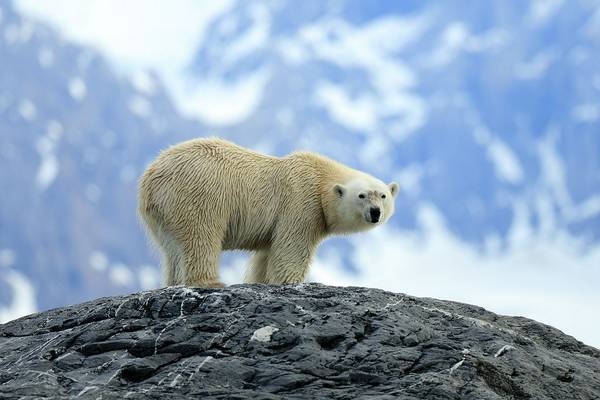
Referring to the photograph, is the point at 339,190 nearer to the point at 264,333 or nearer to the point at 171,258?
the point at 171,258

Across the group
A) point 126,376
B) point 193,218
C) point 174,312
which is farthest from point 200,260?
point 126,376

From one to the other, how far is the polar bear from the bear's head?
2 cm

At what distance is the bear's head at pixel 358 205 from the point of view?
1617 centimetres

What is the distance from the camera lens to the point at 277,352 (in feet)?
30.6

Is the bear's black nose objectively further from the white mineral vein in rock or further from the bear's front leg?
the white mineral vein in rock

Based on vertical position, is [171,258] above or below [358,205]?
below

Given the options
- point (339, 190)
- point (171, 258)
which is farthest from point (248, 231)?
point (339, 190)

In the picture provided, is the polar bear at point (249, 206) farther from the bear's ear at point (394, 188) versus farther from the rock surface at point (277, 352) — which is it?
the rock surface at point (277, 352)

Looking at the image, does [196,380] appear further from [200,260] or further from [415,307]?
[200,260]

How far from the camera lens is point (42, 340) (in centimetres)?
1029

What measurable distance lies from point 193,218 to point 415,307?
500 cm

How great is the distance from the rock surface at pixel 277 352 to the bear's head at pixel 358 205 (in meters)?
4.91

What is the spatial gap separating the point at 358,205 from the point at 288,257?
63.5 inches

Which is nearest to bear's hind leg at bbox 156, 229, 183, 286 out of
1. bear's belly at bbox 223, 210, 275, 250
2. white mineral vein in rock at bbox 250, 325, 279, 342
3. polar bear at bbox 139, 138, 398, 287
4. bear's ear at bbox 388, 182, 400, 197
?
polar bear at bbox 139, 138, 398, 287
